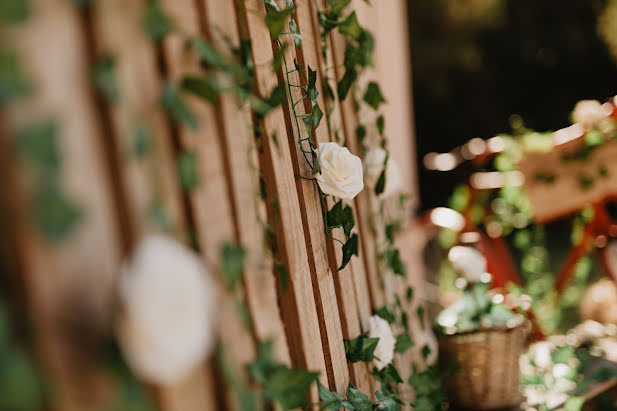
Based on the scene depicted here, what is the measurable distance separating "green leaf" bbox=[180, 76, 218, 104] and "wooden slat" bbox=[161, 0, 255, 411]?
0.01 metres

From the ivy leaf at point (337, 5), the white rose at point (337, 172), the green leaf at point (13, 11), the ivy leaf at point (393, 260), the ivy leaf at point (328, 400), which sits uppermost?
the ivy leaf at point (337, 5)

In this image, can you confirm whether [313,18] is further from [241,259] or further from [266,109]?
[241,259]

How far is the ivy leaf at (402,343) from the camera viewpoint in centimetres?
118

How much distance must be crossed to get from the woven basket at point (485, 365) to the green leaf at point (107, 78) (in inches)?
46.2

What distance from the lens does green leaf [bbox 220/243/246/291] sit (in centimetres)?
64

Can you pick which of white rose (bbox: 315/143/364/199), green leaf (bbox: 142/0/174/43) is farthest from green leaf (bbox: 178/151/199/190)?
white rose (bbox: 315/143/364/199)

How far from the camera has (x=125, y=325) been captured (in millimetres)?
471

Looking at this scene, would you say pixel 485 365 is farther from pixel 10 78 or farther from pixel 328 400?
pixel 10 78

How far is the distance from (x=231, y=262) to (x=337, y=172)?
347 millimetres

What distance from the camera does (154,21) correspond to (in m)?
0.58

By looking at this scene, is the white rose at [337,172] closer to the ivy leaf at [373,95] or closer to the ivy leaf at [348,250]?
the ivy leaf at [348,250]

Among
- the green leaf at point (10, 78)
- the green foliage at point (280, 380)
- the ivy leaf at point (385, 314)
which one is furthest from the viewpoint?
the ivy leaf at point (385, 314)

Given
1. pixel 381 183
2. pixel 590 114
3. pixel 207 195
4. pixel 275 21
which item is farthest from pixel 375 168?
pixel 590 114

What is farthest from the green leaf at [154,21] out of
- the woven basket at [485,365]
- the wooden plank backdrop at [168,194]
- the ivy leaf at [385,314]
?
the woven basket at [485,365]
